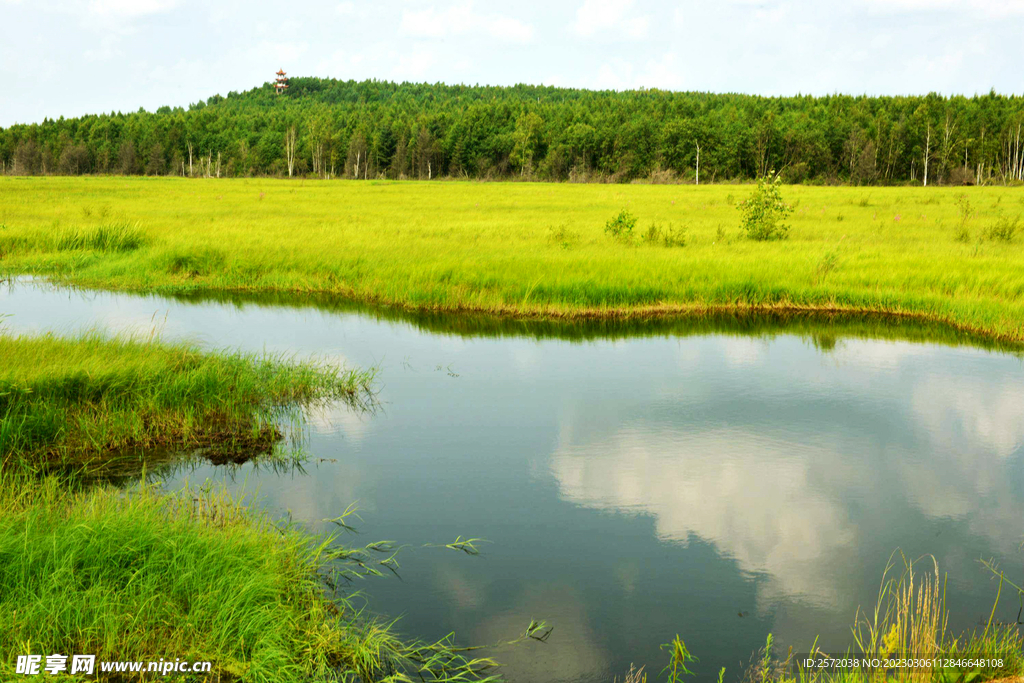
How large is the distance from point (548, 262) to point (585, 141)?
82695 millimetres

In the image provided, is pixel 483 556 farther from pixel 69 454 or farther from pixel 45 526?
pixel 69 454

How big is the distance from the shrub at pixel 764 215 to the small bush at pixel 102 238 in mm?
18782

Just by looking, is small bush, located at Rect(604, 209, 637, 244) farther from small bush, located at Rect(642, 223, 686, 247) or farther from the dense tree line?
the dense tree line

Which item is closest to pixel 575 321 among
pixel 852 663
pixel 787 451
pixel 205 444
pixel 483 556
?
pixel 787 451

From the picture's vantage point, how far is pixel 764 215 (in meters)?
24.0

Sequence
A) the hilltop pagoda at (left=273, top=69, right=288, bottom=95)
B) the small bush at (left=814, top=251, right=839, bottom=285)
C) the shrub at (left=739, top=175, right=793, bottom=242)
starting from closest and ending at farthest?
the small bush at (left=814, top=251, right=839, bottom=285) < the shrub at (left=739, top=175, right=793, bottom=242) < the hilltop pagoda at (left=273, top=69, right=288, bottom=95)

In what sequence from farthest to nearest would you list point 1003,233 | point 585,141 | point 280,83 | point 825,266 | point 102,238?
point 280,83, point 585,141, point 102,238, point 1003,233, point 825,266

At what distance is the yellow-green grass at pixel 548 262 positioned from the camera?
16.5 meters

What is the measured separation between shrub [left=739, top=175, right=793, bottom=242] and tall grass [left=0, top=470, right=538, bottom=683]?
813 inches

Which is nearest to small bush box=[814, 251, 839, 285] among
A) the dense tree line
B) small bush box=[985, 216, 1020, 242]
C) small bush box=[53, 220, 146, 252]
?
small bush box=[985, 216, 1020, 242]

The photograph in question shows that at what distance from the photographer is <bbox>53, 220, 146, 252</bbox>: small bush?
2291 cm

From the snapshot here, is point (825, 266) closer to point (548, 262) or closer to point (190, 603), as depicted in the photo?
point (548, 262)

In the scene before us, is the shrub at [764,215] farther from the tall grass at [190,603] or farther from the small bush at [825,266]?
the tall grass at [190,603]

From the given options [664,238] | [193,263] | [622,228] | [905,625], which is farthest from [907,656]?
[622,228]
